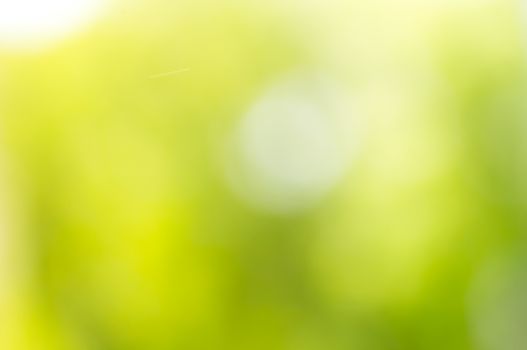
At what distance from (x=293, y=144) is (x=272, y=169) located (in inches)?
1.3

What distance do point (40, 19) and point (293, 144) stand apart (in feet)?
0.91

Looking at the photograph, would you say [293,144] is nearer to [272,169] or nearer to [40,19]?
[272,169]

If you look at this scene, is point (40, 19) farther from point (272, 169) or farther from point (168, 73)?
point (272, 169)

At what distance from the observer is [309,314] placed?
650 mm

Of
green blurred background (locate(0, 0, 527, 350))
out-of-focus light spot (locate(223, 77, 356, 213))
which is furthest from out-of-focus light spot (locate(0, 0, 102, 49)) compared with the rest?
out-of-focus light spot (locate(223, 77, 356, 213))

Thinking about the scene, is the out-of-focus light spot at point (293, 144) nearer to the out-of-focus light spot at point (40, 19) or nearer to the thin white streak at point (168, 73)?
the thin white streak at point (168, 73)

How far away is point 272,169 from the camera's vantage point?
68cm

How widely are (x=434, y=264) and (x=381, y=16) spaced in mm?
262

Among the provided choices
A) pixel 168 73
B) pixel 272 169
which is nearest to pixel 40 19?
pixel 168 73

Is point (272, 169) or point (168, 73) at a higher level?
point (168, 73)

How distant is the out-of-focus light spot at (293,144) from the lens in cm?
67

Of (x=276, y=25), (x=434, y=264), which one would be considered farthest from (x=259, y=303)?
(x=276, y=25)

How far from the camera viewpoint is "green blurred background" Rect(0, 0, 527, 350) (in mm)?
643

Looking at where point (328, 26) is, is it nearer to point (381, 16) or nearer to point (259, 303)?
point (381, 16)
